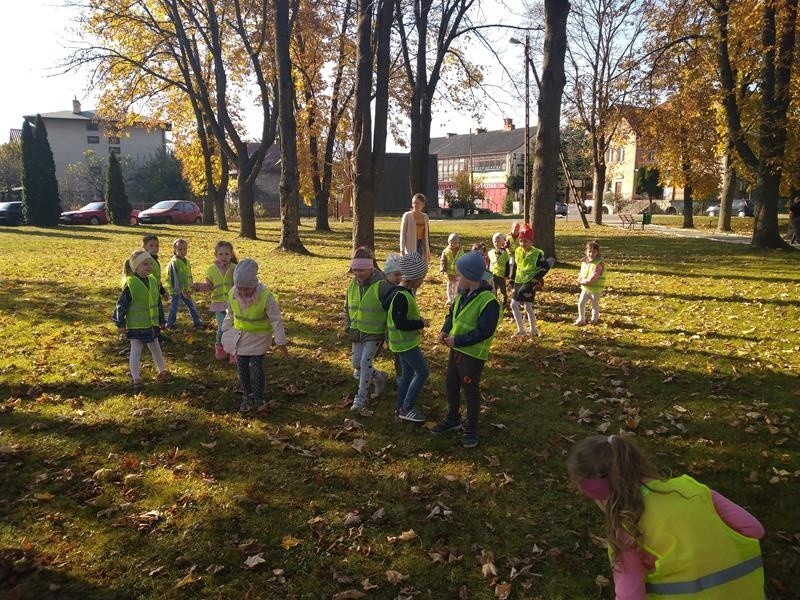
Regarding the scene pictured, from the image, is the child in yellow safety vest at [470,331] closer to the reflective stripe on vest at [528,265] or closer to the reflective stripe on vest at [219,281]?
the reflective stripe on vest at [528,265]

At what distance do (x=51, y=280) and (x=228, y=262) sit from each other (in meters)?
7.79

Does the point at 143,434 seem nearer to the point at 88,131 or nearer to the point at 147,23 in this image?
the point at 147,23

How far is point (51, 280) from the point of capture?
524 inches

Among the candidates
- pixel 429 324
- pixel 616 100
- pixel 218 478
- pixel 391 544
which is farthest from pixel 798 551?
pixel 616 100

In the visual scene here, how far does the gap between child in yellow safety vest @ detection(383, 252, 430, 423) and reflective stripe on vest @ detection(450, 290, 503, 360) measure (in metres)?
0.46

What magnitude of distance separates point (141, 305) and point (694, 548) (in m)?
5.94

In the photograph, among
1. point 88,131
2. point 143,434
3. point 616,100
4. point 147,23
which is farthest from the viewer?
point 88,131

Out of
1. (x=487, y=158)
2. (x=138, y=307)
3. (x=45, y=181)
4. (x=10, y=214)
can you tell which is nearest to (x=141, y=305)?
(x=138, y=307)

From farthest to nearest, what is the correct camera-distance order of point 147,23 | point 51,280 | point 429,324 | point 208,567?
point 147,23 < point 51,280 < point 429,324 < point 208,567

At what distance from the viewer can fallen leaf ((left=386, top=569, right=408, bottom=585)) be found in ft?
11.7

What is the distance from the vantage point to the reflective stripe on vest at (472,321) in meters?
4.86

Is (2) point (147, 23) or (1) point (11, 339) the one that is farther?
(2) point (147, 23)

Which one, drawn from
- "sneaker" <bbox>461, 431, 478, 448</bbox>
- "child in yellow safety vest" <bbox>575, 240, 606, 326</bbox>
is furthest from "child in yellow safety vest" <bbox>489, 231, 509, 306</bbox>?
"sneaker" <bbox>461, 431, 478, 448</bbox>

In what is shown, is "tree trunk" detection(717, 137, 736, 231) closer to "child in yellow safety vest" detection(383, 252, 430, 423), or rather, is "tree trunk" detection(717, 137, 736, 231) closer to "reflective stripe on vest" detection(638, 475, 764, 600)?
"child in yellow safety vest" detection(383, 252, 430, 423)
